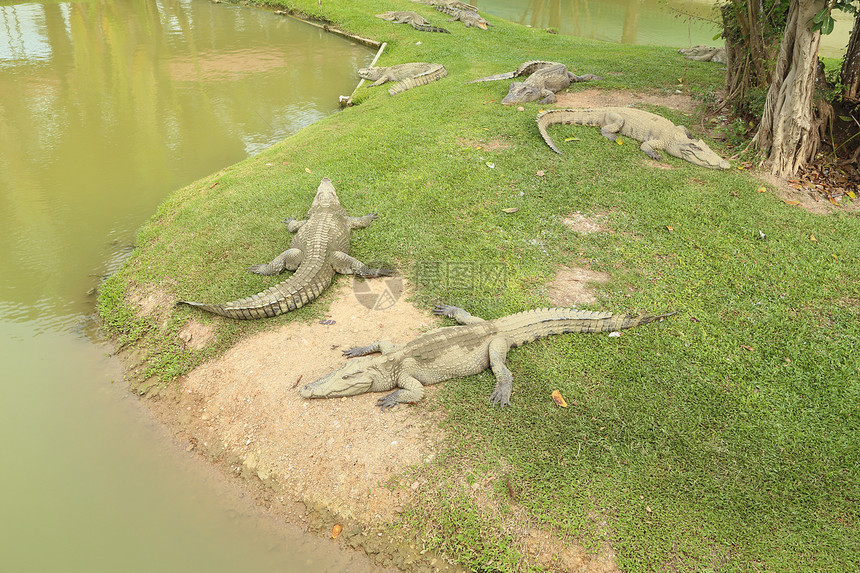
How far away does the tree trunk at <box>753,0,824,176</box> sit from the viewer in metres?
6.65

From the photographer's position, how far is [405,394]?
14.2 feet

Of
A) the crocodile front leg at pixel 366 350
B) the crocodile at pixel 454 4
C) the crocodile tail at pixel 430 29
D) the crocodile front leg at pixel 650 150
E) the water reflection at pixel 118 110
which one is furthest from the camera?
the crocodile at pixel 454 4

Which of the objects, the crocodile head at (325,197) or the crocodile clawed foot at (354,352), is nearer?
the crocodile clawed foot at (354,352)

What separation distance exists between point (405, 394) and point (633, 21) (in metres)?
21.6

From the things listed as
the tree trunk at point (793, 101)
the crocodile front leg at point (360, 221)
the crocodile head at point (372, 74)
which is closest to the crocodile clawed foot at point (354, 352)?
the crocodile front leg at point (360, 221)

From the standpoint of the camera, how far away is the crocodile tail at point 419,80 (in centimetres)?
1185

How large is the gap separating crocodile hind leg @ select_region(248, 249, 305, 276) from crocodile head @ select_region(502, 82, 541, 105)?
6458 millimetres

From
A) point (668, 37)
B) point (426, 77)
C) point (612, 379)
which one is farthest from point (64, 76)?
point (668, 37)

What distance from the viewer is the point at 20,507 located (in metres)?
3.94

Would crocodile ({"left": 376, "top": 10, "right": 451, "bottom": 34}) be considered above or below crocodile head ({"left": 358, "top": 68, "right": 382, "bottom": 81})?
above

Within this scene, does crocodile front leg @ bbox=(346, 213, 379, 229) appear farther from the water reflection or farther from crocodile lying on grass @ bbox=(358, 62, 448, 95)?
crocodile lying on grass @ bbox=(358, 62, 448, 95)

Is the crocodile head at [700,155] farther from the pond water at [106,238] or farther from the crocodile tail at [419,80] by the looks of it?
the pond water at [106,238]

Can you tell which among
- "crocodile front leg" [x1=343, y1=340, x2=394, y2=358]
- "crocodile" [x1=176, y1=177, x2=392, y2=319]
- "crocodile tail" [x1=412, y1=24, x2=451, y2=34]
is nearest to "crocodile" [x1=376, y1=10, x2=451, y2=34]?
"crocodile tail" [x1=412, y1=24, x2=451, y2=34]

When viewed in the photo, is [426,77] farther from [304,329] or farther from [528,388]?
[528,388]
